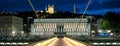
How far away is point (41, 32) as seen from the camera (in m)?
197

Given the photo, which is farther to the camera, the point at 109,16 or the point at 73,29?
the point at 73,29

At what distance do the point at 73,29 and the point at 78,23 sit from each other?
15.2ft

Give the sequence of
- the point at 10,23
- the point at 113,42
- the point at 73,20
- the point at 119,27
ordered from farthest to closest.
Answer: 1. the point at 73,20
2. the point at 10,23
3. the point at 119,27
4. the point at 113,42

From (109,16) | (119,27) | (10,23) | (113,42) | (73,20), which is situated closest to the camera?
(113,42)

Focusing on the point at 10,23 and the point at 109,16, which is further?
the point at 10,23

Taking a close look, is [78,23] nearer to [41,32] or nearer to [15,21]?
[41,32]

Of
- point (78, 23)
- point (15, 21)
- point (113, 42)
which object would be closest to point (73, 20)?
point (78, 23)

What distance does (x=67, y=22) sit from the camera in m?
198

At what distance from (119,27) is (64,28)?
3437 inches

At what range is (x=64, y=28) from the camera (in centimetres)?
19712

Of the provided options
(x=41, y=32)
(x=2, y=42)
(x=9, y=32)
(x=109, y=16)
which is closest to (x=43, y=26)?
(x=41, y=32)

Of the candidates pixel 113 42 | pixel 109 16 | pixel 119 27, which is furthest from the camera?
pixel 109 16

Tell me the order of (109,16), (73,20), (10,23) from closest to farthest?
(109,16)
(10,23)
(73,20)

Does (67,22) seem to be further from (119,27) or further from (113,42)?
(113,42)
